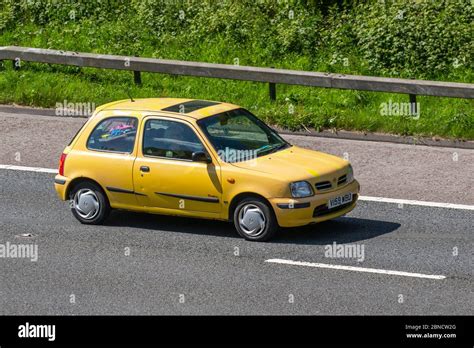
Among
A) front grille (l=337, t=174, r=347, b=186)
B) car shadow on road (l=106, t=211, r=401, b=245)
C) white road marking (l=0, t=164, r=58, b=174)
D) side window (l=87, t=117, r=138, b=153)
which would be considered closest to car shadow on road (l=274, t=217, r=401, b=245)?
car shadow on road (l=106, t=211, r=401, b=245)

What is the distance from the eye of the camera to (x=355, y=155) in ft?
60.4

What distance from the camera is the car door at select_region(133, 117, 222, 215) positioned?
14766 millimetres

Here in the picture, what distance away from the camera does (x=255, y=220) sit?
47.8ft

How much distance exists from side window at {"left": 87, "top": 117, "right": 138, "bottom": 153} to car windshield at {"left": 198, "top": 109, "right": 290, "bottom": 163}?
0.95 m

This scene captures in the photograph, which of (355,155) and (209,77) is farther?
(209,77)

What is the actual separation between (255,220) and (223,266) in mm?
950

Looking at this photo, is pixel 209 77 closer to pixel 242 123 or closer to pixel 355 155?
pixel 355 155

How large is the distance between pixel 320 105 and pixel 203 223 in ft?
18.3

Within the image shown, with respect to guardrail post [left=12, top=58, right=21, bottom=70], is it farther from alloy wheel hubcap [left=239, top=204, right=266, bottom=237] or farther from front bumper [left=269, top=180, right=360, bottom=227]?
front bumper [left=269, top=180, right=360, bottom=227]

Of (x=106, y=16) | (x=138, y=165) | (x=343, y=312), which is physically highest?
(x=106, y=16)

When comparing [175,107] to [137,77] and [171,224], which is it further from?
[137,77]

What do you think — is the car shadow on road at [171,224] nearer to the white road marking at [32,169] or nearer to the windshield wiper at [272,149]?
the windshield wiper at [272,149]

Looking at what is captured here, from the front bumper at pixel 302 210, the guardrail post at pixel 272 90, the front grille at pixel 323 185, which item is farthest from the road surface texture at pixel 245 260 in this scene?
the guardrail post at pixel 272 90

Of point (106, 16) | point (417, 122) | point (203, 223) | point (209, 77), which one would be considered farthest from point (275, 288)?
point (106, 16)
